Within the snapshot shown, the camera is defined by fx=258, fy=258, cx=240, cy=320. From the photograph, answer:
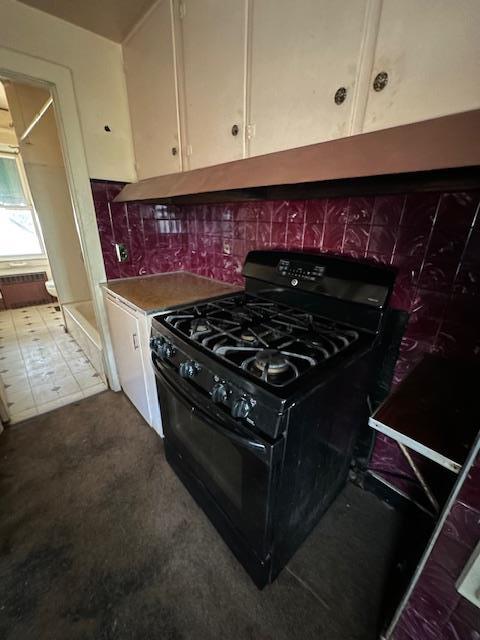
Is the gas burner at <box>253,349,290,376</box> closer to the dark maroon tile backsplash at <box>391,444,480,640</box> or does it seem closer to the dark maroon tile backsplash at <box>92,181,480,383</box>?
the dark maroon tile backsplash at <box>391,444,480,640</box>

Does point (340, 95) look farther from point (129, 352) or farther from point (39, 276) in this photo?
point (39, 276)

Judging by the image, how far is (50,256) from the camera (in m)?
2.95

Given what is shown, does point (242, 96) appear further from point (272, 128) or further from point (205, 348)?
point (205, 348)

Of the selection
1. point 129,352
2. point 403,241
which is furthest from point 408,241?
point 129,352

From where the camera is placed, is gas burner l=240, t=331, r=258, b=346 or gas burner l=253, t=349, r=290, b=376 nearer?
gas burner l=253, t=349, r=290, b=376

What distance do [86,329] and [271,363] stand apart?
236cm

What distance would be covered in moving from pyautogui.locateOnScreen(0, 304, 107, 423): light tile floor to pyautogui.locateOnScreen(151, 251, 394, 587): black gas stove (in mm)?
1302

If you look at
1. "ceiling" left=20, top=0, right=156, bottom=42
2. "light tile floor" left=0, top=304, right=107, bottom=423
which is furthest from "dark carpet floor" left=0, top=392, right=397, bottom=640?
"ceiling" left=20, top=0, right=156, bottom=42

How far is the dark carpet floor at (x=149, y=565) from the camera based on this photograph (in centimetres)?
93

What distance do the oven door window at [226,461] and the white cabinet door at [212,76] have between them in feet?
3.43

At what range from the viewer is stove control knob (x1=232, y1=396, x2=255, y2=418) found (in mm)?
720

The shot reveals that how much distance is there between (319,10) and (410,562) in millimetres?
1994

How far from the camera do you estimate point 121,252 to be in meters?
1.90

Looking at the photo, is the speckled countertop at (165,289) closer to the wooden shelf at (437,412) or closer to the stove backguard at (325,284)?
the stove backguard at (325,284)
